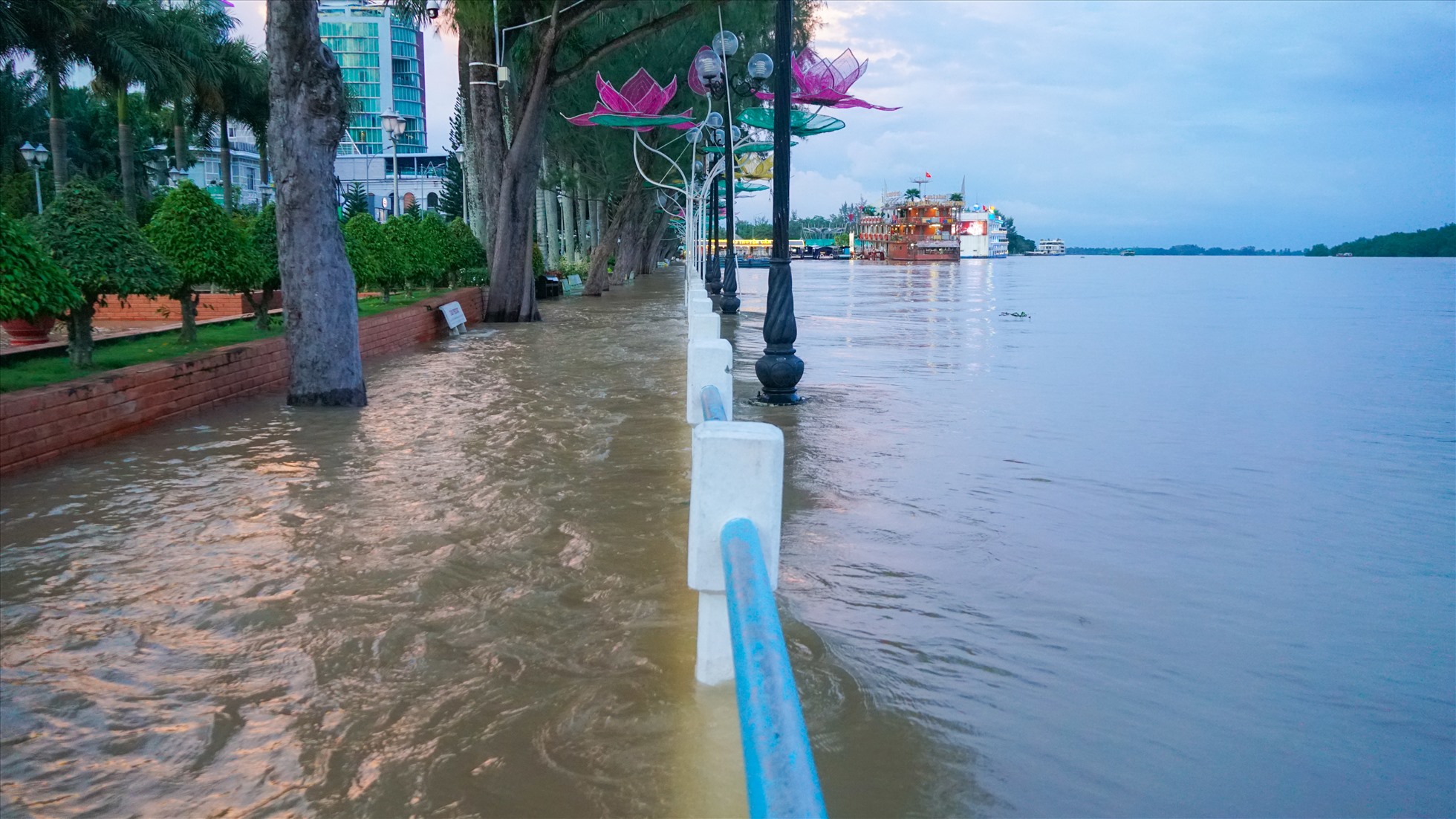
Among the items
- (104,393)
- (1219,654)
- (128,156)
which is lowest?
(1219,654)

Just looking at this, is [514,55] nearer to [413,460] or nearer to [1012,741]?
[413,460]

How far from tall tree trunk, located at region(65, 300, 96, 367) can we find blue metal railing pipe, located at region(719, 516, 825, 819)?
352 inches

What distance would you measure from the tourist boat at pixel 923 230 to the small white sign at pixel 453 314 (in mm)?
118429

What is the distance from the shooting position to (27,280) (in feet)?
24.8

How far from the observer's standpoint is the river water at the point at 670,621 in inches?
133

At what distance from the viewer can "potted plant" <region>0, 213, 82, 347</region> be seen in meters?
7.43

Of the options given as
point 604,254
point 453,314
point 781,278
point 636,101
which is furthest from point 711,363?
point 604,254

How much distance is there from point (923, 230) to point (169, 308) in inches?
5017

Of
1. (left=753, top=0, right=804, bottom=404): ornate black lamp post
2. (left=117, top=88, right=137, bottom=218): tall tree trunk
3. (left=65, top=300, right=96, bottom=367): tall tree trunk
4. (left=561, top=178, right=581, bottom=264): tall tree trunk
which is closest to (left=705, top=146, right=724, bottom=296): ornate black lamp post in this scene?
(left=561, top=178, right=581, bottom=264): tall tree trunk

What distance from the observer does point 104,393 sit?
8.48m

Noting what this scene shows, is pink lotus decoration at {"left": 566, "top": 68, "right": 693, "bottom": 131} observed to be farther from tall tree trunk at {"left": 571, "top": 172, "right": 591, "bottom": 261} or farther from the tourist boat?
the tourist boat

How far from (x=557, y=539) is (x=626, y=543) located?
0.39 m

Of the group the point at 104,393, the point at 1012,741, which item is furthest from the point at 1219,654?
the point at 104,393

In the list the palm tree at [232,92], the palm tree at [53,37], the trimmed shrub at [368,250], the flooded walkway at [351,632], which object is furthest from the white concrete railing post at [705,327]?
the palm tree at [232,92]
